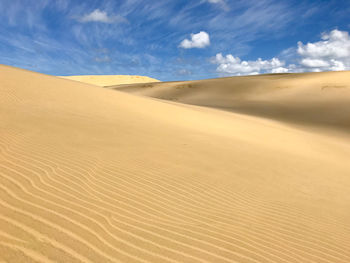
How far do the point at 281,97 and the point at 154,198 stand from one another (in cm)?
2606

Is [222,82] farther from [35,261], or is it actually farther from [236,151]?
[35,261]

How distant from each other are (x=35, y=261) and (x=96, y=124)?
4702mm

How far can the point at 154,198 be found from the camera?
3188mm

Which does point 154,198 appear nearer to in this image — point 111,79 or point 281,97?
point 281,97

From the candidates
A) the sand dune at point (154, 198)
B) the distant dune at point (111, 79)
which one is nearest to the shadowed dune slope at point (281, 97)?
the sand dune at point (154, 198)

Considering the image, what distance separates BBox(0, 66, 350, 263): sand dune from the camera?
2.28 meters

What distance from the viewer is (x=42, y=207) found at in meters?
2.57

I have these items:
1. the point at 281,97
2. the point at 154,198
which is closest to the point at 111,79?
the point at 281,97

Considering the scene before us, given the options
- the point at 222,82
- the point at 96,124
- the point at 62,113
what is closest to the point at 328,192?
the point at 96,124

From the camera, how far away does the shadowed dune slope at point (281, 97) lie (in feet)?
61.6

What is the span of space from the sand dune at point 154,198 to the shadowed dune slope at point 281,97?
13450 mm

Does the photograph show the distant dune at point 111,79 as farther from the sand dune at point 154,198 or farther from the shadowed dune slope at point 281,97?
the sand dune at point 154,198

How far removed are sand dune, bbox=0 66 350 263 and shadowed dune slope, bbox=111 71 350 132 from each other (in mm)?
13450

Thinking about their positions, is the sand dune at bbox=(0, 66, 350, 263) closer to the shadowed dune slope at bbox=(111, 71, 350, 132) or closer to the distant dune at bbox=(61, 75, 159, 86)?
the shadowed dune slope at bbox=(111, 71, 350, 132)
